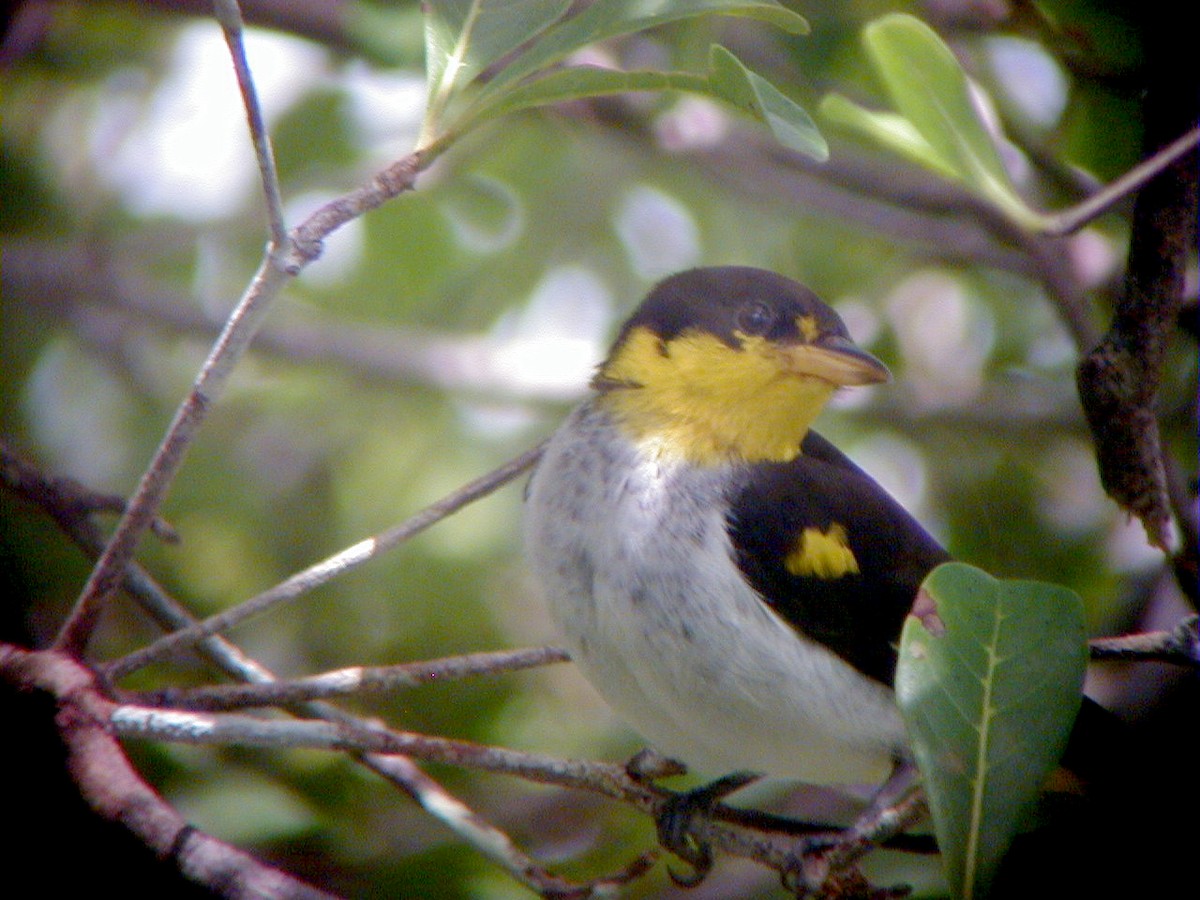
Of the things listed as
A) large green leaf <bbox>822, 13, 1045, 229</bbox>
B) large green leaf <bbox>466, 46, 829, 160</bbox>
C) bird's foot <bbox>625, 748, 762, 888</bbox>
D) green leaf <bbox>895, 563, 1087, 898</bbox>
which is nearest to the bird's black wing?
bird's foot <bbox>625, 748, 762, 888</bbox>

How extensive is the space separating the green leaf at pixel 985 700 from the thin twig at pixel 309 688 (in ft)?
2.40

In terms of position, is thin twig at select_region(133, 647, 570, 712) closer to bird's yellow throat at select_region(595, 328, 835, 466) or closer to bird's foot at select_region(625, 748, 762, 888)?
bird's foot at select_region(625, 748, 762, 888)

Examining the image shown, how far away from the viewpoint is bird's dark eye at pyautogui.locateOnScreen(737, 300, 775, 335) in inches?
111

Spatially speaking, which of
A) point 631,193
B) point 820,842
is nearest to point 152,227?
point 631,193

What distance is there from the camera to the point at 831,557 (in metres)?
2.54

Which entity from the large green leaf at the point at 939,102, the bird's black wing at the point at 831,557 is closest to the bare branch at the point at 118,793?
the bird's black wing at the point at 831,557

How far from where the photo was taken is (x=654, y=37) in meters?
3.91

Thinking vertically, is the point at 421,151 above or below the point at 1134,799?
above

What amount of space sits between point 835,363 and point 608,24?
1.06m

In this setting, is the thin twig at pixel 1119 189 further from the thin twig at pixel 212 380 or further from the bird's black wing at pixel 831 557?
the thin twig at pixel 212 380

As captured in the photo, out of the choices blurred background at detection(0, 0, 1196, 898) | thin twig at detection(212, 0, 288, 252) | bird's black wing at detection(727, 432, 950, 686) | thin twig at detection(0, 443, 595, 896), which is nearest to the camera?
thin twig at detection(212, 0, 288, 252)

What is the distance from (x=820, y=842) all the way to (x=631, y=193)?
3.23 metres

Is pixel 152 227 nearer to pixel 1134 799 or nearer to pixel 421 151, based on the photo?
pixel 421 151

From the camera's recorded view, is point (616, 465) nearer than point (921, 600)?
No
